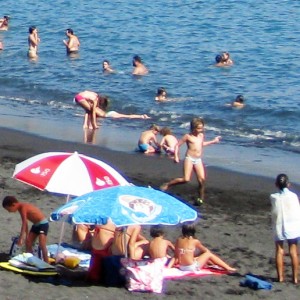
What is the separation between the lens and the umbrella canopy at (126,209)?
10430mm

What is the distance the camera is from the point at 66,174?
11.4m

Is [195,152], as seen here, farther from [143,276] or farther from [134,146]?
[134,146]

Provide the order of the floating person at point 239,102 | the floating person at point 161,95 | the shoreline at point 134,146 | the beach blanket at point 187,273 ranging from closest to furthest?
the beach blanket at point 187,273, the shoreline at point 134,146, the floating person at point 239,102, the floating person at point 161,95

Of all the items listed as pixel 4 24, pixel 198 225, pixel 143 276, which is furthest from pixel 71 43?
pixel 143 276

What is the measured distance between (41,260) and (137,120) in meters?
11.8

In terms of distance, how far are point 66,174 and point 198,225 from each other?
120 inches

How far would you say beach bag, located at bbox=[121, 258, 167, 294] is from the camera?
10969 mm

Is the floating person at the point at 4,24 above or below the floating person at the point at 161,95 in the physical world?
above

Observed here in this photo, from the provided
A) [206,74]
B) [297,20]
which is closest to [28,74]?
[206,74]

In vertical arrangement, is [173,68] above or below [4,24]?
below

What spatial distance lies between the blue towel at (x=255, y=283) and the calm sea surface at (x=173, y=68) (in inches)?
265

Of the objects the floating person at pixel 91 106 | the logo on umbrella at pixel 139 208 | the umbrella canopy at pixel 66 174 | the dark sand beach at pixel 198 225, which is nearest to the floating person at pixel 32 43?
the floating person at pixel 91 106

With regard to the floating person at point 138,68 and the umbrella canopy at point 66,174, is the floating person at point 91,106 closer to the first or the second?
the floating person at point 138,68

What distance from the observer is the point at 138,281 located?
11.0m
